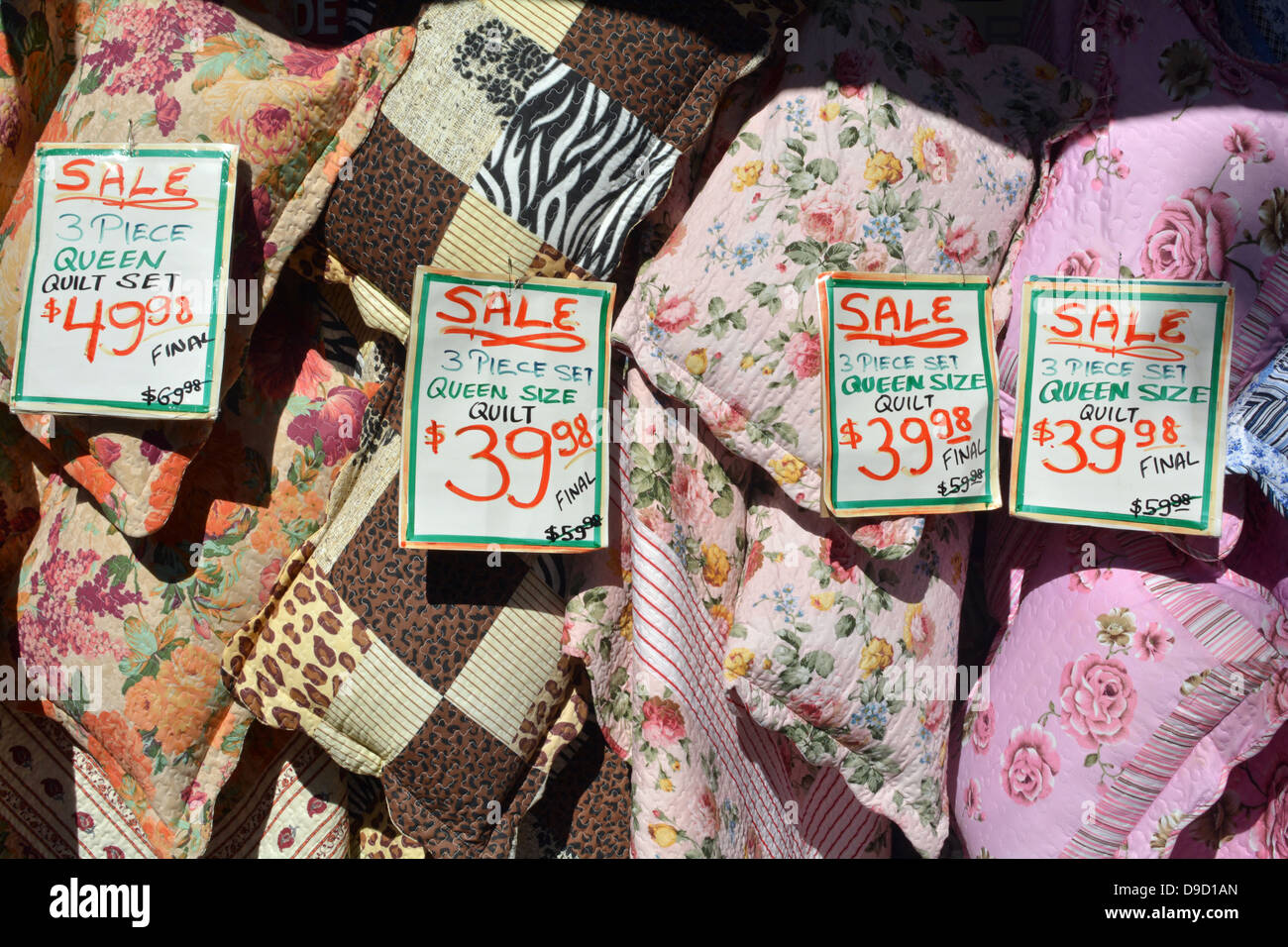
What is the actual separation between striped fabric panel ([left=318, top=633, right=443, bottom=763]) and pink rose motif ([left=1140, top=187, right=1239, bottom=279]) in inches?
38.6

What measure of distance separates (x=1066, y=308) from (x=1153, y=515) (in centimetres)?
25

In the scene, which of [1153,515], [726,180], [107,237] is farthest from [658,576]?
[107,237]

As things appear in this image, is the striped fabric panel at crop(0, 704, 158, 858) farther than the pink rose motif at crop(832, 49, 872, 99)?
Yes

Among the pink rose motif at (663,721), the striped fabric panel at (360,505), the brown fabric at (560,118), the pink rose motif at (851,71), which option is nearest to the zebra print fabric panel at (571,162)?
the brown fabric at (560,118)

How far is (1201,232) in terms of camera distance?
1.09 meters

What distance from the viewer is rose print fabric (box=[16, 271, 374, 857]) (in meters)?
1.22

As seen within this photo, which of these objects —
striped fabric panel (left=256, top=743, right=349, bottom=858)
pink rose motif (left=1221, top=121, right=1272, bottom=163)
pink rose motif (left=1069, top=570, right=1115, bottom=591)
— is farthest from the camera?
striped fabric panel (left=256, top=743, right=349, bottom=858)

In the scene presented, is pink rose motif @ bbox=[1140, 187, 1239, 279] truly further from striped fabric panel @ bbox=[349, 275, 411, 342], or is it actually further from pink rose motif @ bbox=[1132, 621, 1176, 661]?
striped fabric panel @ bbox=[349, 275, 411, 342]

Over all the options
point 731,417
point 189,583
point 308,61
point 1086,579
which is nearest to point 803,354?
point 731,417

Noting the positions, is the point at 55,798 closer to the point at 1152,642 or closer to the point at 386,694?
the point at 386,694

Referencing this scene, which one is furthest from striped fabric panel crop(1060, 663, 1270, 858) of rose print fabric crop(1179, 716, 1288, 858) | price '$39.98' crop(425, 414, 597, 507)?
price '$39.98' crop(425, 414, 597, 507)

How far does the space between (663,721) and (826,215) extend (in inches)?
24.2

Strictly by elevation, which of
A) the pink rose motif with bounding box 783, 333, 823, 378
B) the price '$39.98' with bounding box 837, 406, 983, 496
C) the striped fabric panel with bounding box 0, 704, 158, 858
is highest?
the pink rose motif with bounding box 783, 333, 823, 378

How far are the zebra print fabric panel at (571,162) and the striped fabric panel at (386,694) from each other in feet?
1.75
